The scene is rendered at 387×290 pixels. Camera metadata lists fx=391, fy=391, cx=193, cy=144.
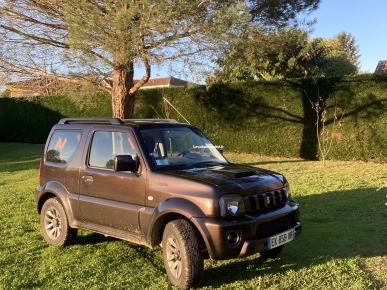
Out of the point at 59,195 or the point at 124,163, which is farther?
the point at 59,195

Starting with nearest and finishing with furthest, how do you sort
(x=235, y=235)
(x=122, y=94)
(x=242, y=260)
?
(x=235, y=235)
(x=242, y=260)
(x=122, y=94)

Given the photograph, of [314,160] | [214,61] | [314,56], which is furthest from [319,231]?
[314,56]

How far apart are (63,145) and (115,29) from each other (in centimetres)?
462

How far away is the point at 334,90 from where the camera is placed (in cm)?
1452

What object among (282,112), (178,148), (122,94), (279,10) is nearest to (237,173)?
(178,148)

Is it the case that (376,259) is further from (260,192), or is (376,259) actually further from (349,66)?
(349,66)

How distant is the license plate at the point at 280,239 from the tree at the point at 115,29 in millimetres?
6404

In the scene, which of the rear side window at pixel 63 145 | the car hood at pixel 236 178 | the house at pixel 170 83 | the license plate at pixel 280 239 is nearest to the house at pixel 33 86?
the house at pixel 170 83

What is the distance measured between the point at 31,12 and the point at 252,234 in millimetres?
10133

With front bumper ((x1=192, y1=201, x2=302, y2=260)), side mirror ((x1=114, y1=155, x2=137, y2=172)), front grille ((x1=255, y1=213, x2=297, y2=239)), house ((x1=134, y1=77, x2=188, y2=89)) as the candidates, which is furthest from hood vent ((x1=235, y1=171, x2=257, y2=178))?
house ((x1=134, y1=77, x2=188, y2=89))

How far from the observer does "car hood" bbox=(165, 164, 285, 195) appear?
4.03 metres

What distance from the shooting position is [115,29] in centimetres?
944

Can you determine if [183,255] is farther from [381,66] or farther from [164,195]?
[381,66]

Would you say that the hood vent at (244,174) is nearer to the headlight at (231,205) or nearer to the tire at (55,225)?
the headlight at (231,205)
